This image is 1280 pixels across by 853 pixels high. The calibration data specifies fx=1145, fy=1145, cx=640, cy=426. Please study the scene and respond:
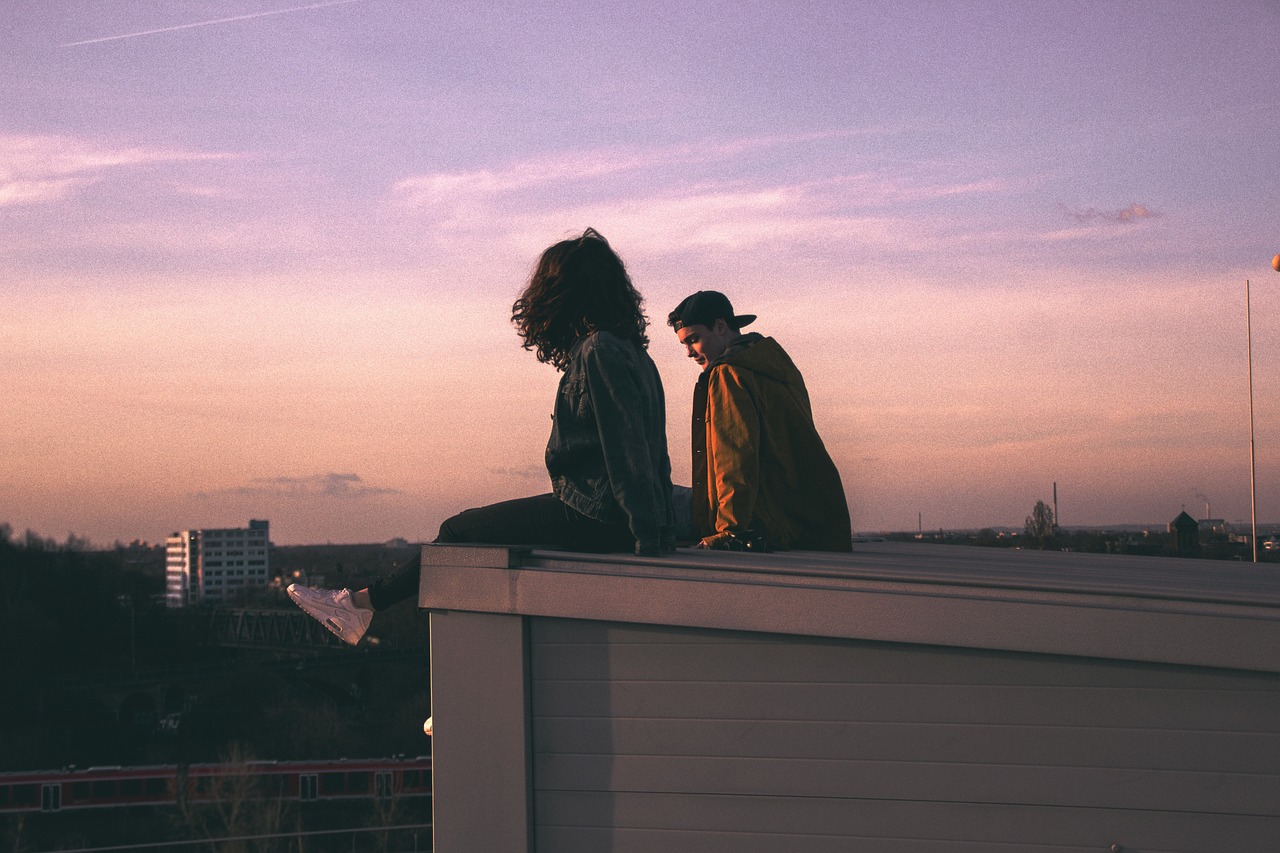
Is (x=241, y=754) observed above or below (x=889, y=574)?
below

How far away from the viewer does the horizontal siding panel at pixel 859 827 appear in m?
4.06

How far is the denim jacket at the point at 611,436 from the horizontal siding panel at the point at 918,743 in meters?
0.75

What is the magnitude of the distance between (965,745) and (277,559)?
165629 millimetres

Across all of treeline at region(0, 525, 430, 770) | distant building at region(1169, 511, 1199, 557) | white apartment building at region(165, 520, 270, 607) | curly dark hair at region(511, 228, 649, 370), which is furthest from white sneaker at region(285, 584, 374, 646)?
white apartment building at region(165, 520, 270, 607)

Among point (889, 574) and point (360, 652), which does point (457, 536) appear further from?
point (360, 652)

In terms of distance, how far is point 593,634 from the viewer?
4.54 metres

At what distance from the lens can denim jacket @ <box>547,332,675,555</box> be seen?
4.61m

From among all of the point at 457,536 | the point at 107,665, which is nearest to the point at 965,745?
the point at 457,536

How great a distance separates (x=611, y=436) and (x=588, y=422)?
0.71 feet

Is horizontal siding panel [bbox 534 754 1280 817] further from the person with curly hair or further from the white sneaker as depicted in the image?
the white sneaker

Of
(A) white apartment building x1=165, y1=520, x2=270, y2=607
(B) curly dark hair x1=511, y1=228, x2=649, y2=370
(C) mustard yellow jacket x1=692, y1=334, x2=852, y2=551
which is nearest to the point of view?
(B) curly dark hair x1=511, y1=228, x2=649, y2=370

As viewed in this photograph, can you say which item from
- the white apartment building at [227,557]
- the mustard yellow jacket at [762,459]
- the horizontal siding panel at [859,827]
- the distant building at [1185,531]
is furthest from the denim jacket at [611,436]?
the white apartment building at [227,557]

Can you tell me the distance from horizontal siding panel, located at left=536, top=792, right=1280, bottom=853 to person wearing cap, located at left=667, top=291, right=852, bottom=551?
124cm

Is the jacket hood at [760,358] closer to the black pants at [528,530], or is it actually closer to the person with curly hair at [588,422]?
the person with curly hair at [588,422]
